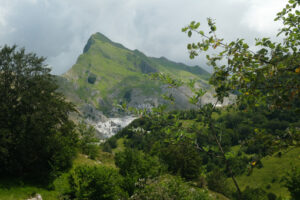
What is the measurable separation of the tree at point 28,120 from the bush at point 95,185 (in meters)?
6.42

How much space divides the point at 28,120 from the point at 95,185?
421 inches

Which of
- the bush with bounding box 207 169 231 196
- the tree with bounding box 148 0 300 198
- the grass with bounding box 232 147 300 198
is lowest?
the grass with bounding box 232 147 300 198

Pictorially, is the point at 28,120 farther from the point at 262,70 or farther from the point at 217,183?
the point at 217,183

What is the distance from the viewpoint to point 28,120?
2292 cm

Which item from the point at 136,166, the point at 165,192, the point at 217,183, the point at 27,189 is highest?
the point at 165,192

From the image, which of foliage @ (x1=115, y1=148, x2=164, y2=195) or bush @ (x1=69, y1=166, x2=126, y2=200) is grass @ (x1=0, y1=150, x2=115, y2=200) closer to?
bush @ (x1=69, y1=166, x2=126, y2=200)

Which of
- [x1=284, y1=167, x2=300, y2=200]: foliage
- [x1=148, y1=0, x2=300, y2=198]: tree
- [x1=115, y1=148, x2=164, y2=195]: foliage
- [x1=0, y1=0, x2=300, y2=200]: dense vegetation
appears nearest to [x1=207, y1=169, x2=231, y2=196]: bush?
[x1=0, y1=0, x2=300, y2=200]: dense vegetation

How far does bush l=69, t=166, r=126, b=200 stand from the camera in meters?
18.2

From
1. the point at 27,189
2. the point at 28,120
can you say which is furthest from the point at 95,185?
the point at 28,120

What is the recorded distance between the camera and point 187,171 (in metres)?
38.8

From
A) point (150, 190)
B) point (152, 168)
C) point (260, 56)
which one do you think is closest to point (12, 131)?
point (152, 168)

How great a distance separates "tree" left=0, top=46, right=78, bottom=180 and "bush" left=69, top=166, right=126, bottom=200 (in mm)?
6416

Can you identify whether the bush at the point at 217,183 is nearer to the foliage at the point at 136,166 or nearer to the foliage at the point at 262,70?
the foliage at the point at 136,166

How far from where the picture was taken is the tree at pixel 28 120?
2267cm
